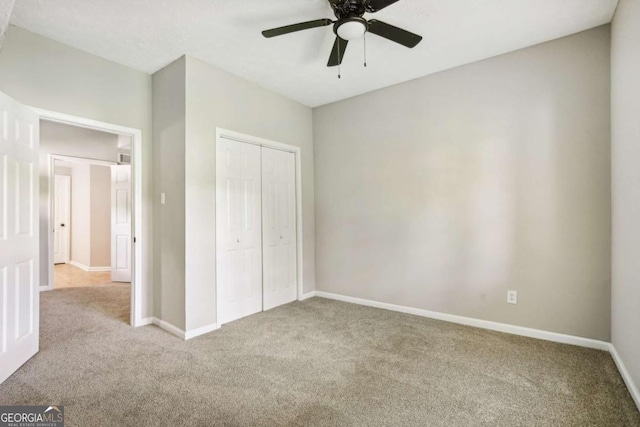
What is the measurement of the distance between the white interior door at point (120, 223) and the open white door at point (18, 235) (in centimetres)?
303

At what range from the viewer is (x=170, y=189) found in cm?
310

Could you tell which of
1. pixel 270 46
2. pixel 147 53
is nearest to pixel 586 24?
pixel 270 46

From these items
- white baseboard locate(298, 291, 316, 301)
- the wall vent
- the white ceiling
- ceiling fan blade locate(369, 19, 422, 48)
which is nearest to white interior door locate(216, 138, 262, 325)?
white baseboard locate(298, 291, 316, 301)

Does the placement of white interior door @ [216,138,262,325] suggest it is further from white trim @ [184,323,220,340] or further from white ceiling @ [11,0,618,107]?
white ceiling @ [11,0,618,107]

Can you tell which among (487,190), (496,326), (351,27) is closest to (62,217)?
(351,27)

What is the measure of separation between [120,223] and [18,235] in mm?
3603

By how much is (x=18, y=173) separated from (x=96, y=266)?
5.06 metres

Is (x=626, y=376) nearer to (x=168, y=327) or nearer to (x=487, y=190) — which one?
(x=487, y=190)

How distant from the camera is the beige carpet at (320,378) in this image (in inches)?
70.3

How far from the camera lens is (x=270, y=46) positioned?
9.23 ft

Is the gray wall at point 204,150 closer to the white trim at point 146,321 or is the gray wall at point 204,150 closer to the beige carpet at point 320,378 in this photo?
the beige carpet at point 320,378

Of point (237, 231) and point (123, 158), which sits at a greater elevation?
point (123, 158)

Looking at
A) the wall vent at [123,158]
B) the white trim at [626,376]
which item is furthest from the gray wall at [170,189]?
the white trim at [626,376]

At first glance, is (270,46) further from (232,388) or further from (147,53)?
(232,388)
